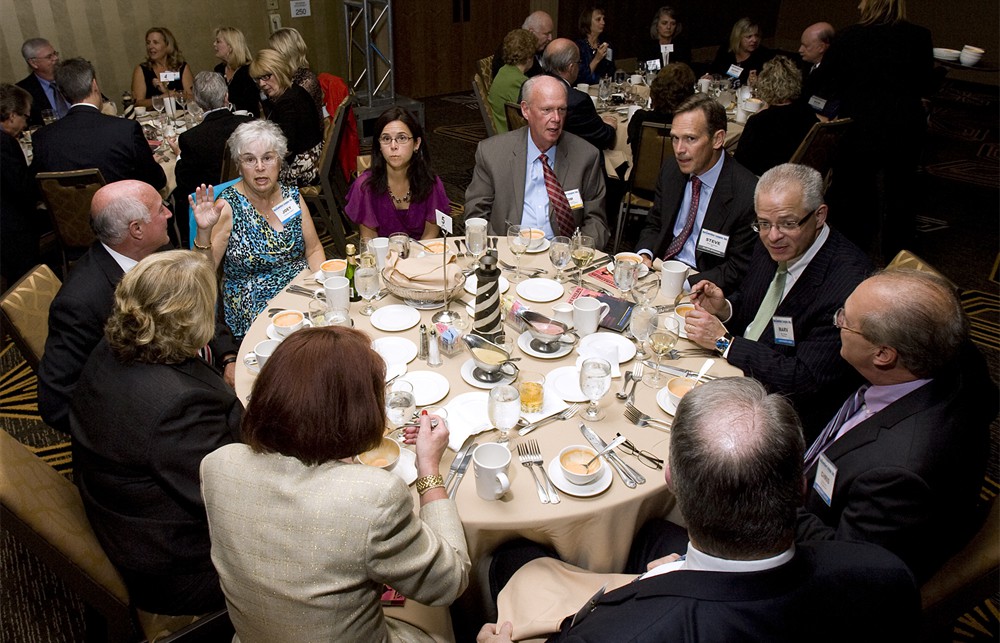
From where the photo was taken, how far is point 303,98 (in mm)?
5215

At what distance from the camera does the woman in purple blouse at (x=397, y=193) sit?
3.84 meters

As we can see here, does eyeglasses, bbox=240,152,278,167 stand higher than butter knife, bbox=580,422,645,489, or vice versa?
eyeglasses, bbox=240,152,278,167

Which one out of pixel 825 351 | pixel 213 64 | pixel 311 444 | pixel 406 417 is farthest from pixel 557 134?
pixel 213 64

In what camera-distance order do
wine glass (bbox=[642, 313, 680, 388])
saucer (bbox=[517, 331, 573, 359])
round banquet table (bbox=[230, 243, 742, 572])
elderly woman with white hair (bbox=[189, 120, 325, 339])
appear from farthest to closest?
elderly woman with white hair (bbox=[189, 120, 325, 339]) → saucer (bbox=[517, 331, 573, 359]) → wine glass (bbox=[642, 313, 680, 388]) → round banquet table (bbox=[230, 243, 742, 572])

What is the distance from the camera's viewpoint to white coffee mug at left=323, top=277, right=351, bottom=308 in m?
2.63

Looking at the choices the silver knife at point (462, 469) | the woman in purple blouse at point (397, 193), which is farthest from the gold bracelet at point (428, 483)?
the woman in purple blouse at point (397, 193)

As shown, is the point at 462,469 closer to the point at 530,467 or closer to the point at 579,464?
the point at 530,467

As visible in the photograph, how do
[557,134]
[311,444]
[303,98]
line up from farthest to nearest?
[303,98]
[557,134]
[311,444]

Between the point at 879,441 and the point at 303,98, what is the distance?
4741mm

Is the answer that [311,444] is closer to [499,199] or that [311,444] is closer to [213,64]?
[499,199]

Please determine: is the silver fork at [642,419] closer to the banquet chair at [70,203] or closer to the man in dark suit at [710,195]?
the man in dark suit at [710,195]

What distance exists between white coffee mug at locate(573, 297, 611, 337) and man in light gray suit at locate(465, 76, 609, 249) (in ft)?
4.20

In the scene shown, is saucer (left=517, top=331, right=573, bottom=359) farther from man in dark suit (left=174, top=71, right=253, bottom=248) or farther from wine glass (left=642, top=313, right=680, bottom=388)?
man in dark suit (left=174, top=71, right=253, bottom=248)

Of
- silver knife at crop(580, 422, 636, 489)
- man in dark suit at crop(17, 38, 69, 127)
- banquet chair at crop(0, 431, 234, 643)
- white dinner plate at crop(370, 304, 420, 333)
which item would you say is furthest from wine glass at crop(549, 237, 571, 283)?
man in dark suit at crop(17, 38, 69, 127)
